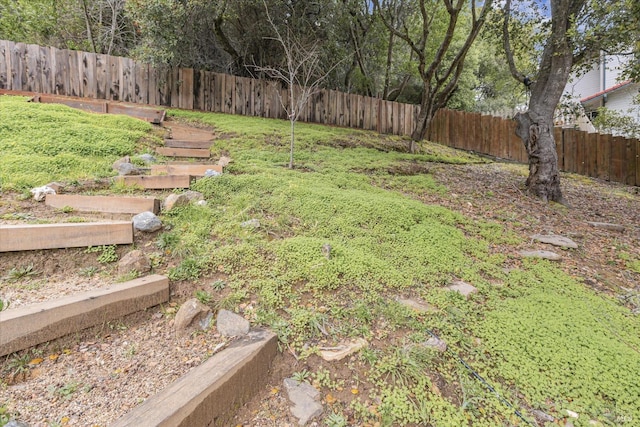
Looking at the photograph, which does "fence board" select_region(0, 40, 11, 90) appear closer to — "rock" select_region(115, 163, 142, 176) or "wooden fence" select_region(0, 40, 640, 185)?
"wooden fence" select_region(0, 40, 640, 185)

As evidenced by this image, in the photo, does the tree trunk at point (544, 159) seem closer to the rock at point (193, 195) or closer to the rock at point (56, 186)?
the rock at point (193, 195)

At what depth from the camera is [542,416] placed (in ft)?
4.17

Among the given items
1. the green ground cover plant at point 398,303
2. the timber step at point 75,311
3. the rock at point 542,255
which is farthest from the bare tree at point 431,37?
the timber step at point 75,311

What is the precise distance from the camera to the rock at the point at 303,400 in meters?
1.22

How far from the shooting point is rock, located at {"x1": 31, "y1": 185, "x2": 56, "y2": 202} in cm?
246

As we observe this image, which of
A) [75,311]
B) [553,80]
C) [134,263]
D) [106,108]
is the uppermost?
[553,80]

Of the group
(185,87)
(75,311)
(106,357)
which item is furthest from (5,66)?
(106,357)

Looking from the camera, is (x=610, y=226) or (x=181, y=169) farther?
(x=610, y=226)

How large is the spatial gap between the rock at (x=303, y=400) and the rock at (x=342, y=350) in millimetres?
164

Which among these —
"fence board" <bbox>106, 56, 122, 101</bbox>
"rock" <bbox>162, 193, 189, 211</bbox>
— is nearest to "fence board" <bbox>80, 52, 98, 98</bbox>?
"fence board" <bbox>106, 56, 122, 101</bbox>

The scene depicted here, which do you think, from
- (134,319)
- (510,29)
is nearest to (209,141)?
(134,319)

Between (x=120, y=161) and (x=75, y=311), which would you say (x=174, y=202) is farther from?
(x=120, y=161)

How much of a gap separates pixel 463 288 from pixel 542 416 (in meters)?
0.83

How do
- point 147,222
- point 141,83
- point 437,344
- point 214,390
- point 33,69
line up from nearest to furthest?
point 214,390
point 437,344
point 147,222
point 33,69
point 141,83
